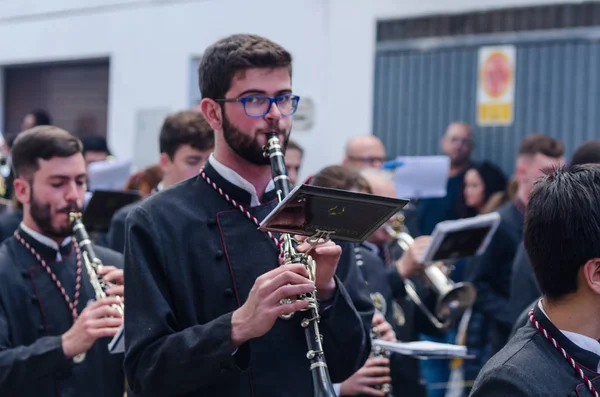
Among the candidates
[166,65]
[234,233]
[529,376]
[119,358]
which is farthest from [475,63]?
[529,376]

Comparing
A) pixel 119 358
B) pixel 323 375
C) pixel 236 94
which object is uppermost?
pixel 236 94

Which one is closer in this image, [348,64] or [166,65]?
[348,64]

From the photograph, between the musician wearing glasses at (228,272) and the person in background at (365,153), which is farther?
the person in background at (365,153)

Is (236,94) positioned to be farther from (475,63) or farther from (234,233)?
(475,63)

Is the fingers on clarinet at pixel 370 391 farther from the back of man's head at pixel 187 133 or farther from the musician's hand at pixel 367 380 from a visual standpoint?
the back of man's head at pixel 187 133

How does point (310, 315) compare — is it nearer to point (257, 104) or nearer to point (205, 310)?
point (205, 310)

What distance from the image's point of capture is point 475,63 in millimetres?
9195

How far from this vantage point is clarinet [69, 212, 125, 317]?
13.5 ft

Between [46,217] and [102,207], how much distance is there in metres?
1.35

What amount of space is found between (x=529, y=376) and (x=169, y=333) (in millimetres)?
1098

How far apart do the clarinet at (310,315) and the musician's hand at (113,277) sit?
3.57 ft

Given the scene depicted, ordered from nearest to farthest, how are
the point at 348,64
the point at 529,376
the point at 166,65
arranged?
the point at 529,376
the point at 348,64
the point at 166,65

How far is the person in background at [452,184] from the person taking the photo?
8539 mm

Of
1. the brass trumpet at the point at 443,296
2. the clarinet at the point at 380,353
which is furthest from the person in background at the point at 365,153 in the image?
the clarinet at the point at 380,353
